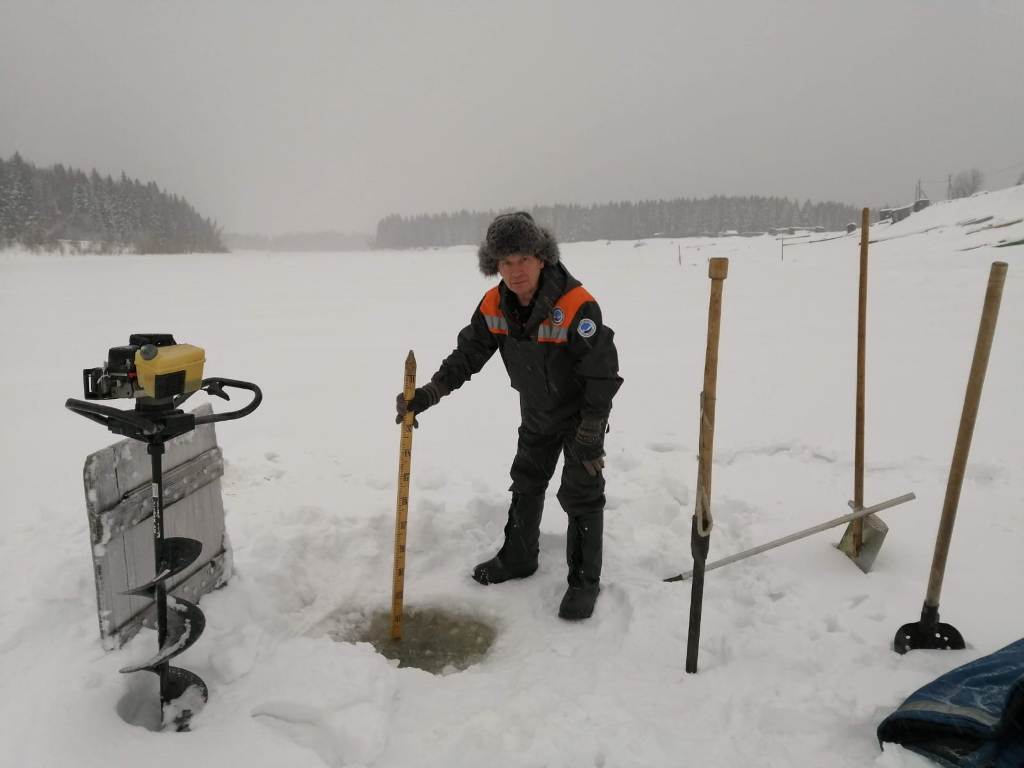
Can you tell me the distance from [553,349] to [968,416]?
188cm

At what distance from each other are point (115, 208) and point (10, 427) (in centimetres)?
6200

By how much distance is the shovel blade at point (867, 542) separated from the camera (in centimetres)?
347

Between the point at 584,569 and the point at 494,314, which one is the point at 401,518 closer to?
the point at 584,569

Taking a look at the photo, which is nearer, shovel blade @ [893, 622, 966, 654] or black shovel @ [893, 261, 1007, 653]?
black shovel @ [893, 261, 1007, 653]

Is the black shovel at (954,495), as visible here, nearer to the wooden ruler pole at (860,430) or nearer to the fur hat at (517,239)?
the wooden ruler pole at (860,430)

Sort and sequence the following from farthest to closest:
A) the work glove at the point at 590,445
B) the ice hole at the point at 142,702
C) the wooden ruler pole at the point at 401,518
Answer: the wooden ruler pole at the point at 401,518, the work glove at the point at 590,445, the ice hole at the point at 142,702

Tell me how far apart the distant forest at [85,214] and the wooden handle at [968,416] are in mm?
45916

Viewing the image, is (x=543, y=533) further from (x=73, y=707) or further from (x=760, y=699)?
(x=73, y=707)

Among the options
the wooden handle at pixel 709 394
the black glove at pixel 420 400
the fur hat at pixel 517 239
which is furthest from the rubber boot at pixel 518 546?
the fur hat at pixel 517 239

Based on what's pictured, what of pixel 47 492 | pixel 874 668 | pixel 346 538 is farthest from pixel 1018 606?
pixel 47 492

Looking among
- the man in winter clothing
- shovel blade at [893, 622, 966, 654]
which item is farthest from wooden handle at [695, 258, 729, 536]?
shovel blade at [893, 622, 966, 654]

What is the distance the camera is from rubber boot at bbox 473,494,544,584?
3.74m

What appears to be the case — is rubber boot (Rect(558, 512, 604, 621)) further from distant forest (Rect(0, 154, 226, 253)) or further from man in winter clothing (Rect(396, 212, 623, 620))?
distant forest (Rect(0, 154, 226, 253))

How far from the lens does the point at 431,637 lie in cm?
337
